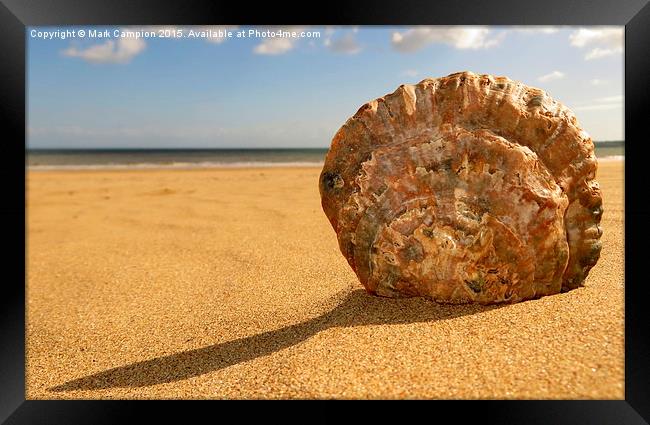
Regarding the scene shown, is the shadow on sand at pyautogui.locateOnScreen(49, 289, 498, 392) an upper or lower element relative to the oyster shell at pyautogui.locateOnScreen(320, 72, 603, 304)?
lower

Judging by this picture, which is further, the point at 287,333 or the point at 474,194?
the point at 287,333

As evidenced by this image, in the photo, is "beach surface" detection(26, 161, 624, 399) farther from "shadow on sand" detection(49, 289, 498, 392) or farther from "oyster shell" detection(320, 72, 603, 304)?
"oyster shell" detection(320, 72, 603, 304)

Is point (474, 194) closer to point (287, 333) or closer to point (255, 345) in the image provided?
point (287, 333)

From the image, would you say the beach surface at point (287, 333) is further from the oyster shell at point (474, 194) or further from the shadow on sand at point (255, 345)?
the oyster shell at point (474, 194)

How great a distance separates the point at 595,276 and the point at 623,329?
77cm

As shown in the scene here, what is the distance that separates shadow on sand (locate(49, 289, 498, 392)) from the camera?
6.39ft

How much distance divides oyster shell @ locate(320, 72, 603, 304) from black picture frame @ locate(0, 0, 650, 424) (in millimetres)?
379

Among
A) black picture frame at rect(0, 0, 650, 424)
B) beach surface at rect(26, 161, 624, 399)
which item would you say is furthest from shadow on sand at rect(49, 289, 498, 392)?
black picture frame at rect(0, 0, 650, 424)
